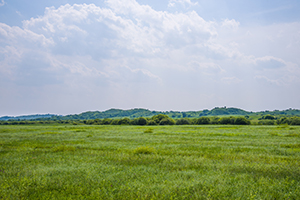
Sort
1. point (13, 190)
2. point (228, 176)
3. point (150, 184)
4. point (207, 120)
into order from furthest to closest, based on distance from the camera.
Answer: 1. point (207, 120)
2. point (228, 176)
3. point (150, 184)
4. point (13, 190)

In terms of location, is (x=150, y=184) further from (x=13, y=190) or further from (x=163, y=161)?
(x=13, y=190)

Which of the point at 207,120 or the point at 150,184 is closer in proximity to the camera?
the point at 150,184

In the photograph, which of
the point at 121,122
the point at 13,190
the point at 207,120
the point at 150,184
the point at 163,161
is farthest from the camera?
the point at 121,122

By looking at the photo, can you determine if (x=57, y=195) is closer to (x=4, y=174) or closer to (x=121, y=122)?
(x=4, y=174)

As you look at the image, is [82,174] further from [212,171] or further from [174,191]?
[212,171]

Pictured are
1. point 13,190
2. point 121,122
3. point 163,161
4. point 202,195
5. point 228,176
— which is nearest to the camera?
point 202,195

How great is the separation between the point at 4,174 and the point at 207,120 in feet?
350

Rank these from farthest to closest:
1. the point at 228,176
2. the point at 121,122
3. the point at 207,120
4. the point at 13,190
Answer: the point at 121,122 < the point at 207,120 < the point at 228,176 < the point at 13,190

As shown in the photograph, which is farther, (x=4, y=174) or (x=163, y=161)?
(x=163, y=161)

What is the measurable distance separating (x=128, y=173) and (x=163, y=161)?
9.88 ft

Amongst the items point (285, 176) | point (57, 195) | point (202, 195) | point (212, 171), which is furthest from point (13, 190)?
point (285, 176)

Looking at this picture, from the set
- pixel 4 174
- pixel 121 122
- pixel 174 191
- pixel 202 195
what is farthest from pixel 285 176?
pixel 121 122

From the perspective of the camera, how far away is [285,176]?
9.05 metres

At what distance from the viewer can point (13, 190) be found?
290 inches
